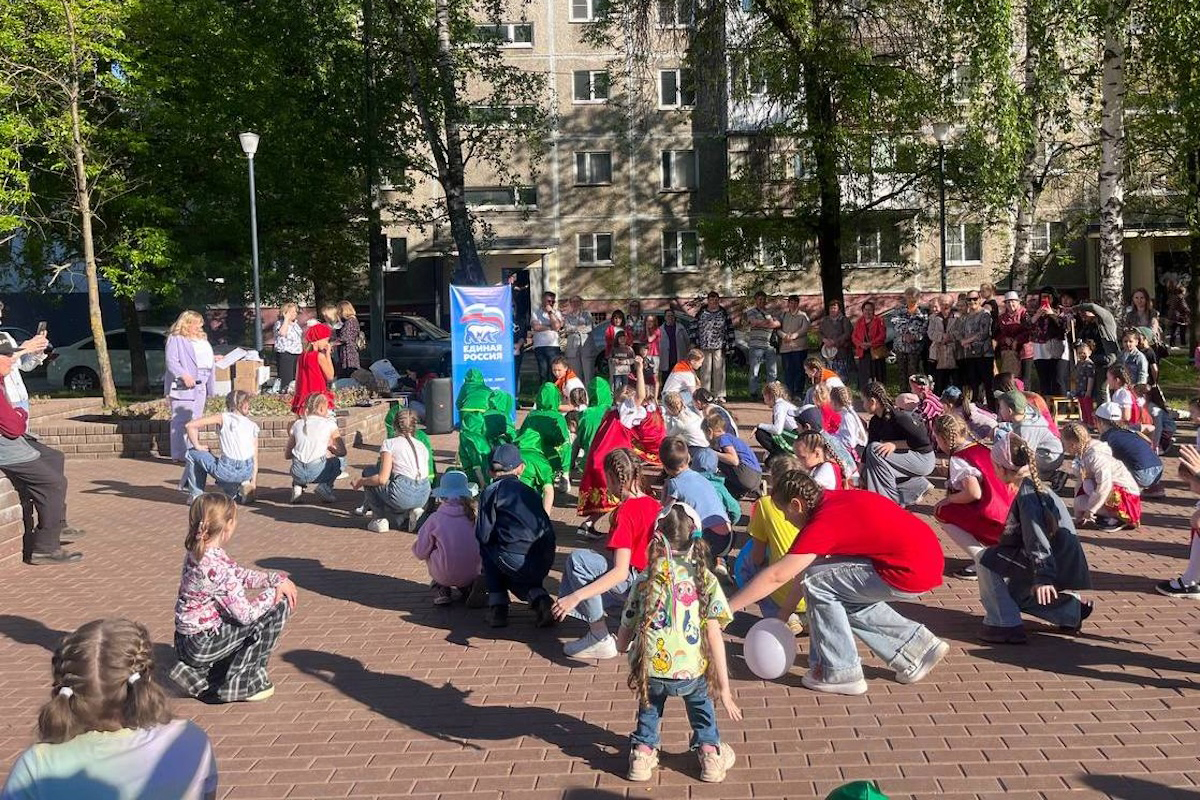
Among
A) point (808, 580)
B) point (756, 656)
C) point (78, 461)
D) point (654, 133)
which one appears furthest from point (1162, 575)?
point (654, 133)

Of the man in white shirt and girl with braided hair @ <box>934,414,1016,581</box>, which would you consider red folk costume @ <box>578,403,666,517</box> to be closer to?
girl with braided hair @ <box>934,414,1016,581</box>

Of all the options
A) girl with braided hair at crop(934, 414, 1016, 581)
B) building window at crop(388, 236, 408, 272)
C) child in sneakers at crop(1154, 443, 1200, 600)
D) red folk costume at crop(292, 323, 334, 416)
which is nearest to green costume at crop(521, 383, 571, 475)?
girl with braided hair at crop(934, 414, 1016, 581)

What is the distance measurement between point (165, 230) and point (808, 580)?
67.5ft

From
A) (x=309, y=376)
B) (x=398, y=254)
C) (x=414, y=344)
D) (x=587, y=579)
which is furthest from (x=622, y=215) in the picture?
(x=587, y=579)

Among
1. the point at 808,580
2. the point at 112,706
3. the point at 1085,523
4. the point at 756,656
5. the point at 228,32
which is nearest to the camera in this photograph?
the point at 112,706

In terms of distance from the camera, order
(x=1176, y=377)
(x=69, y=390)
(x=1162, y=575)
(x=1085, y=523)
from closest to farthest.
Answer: (x=1162, y=575), (x=1085, y=523), (x=1176, y=377), (x=69, y=390)

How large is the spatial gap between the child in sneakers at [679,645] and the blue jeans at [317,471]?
785 cm

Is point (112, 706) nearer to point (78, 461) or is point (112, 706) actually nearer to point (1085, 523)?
point (1085, 523)

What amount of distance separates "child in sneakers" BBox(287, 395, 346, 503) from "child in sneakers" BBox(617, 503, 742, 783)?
25.0 ft

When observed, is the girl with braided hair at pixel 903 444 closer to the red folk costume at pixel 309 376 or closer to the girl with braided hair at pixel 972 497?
the girl with braided hair at pixel 972 497

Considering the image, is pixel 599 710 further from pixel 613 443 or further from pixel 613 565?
pixel 613 443

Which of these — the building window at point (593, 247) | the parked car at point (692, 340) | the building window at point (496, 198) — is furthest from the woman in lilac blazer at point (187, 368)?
the building window at point (593, 247)

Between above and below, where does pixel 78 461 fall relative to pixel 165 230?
below

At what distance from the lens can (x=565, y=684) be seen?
22.4 ft
